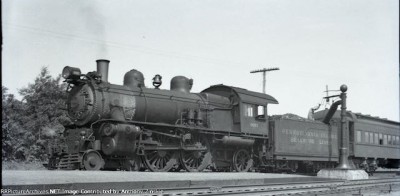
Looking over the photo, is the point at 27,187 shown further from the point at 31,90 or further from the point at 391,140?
the point at 391,140

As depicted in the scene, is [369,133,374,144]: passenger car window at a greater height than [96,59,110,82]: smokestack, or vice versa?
[96,59,110,82]: smokestack

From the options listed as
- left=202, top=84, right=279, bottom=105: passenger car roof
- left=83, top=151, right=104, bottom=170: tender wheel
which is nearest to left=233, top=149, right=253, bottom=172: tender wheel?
left=202, top=84, right=279, bottom=105: passenger car roof

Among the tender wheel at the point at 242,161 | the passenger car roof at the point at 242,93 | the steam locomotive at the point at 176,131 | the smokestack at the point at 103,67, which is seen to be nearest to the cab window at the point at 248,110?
the steam locomotive at the point at 176,131

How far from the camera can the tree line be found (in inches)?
931

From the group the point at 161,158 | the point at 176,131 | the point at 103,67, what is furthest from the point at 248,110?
the point at 103,67

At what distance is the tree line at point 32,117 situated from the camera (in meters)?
23.6

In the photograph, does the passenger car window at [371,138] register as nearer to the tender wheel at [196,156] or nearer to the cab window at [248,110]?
the cab window at [248,110]

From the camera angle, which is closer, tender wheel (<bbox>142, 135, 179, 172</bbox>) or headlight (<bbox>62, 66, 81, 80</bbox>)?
headlight (<bbox>62, 66, 81, 80</bbox>)

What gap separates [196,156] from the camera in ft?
52.0

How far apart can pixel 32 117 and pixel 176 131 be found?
566 inches

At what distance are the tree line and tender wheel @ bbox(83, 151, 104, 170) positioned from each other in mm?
9940

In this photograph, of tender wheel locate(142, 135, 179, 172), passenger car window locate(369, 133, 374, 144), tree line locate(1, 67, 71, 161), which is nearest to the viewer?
tender wheel locate(142, 135, 179, 172)

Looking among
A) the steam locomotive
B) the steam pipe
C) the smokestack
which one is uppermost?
the smokestack

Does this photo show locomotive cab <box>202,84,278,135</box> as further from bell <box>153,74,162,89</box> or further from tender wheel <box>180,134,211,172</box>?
bell <box>153,74,162,89</box>
